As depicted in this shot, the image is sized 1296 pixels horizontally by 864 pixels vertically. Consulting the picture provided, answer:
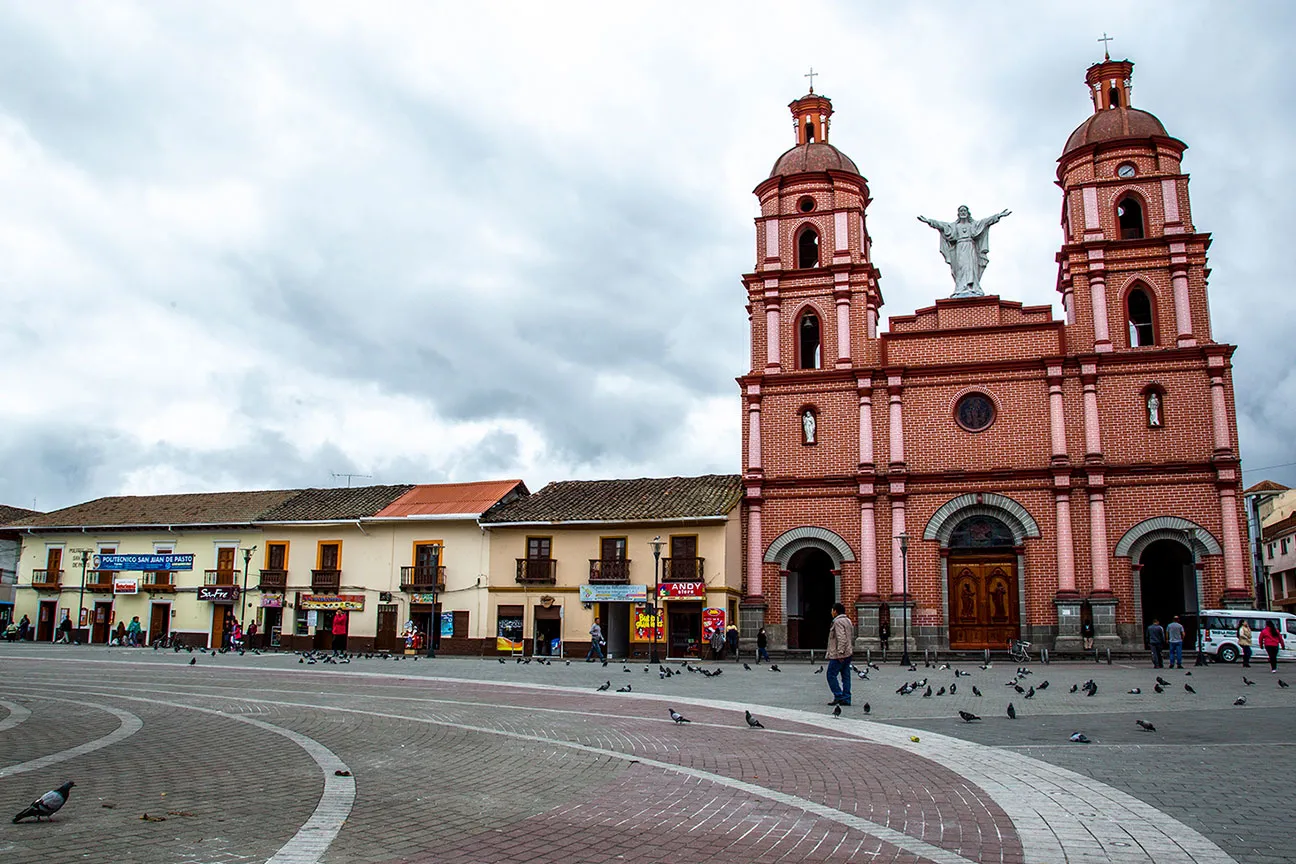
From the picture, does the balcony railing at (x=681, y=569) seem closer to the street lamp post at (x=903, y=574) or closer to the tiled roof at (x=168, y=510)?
the street lamp post at (x=903, y=574)

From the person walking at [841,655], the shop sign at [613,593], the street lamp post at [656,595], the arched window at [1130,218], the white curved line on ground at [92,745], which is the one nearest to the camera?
the white curved line on ground at [92,745]

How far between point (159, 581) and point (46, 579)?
677cm

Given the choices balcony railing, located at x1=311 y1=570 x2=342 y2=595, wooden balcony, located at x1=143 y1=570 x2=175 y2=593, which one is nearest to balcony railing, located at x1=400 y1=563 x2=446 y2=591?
balcony railing, located at x1=311 y1=570 x2=342 y2=595

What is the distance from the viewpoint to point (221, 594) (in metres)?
43.1

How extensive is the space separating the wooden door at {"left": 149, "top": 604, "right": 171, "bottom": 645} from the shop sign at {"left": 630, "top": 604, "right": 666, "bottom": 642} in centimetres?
2218

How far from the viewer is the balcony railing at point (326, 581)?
41.4m

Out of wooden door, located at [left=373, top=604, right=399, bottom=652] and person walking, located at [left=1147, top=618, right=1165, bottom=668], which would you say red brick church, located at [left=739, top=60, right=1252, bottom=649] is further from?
wooden door, located at [left=373, top=604, right=399, bottom=652]

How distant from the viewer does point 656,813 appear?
7031 mm

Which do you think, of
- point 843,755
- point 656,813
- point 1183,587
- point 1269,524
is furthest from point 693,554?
point 1269,524

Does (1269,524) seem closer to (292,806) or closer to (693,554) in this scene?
(693,554)

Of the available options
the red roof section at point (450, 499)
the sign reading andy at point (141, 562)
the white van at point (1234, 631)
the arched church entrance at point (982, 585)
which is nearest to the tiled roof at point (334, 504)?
the red roof section at point (450, 499)

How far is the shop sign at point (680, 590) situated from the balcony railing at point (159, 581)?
23159 mm

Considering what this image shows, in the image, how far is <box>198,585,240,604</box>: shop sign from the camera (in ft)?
141

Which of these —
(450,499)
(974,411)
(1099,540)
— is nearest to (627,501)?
(450,499)
